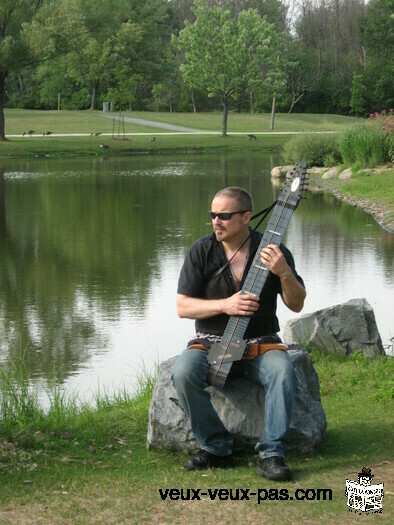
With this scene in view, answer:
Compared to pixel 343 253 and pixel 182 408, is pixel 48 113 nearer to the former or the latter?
pixel 343 253

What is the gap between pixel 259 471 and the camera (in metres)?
4.84

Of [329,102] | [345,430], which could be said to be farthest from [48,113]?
[345,430]

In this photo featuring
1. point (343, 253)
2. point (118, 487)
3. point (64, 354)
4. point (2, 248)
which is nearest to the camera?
point (118, 487)

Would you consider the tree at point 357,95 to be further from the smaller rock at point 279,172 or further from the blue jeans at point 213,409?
the blue jeans at point 213,409

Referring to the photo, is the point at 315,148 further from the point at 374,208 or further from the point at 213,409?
the point at 213,409

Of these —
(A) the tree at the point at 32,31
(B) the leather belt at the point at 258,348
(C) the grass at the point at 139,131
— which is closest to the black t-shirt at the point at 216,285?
(B) the leather belt at the point at 258,348

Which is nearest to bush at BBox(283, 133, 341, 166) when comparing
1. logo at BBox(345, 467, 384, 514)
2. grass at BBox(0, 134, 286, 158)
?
grass at BBox(0, 134, 286, 158)

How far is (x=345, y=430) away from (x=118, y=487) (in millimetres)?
1549

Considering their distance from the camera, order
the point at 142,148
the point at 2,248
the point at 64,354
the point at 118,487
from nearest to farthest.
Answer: the point at 118,487
the point at 64,354
the point at 2,248
the point at 142,148

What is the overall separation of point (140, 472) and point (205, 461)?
33 cm

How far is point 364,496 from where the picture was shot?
443 centimetres

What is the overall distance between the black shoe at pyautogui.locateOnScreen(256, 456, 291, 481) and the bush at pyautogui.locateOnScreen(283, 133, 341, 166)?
28291 millimetres

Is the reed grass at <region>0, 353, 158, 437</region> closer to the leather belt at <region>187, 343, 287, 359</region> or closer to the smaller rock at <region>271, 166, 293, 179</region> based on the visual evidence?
the leather belt at <region>187, 343, 287, 359</region>

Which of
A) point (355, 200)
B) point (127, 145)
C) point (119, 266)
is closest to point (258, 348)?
point (119, 266)
